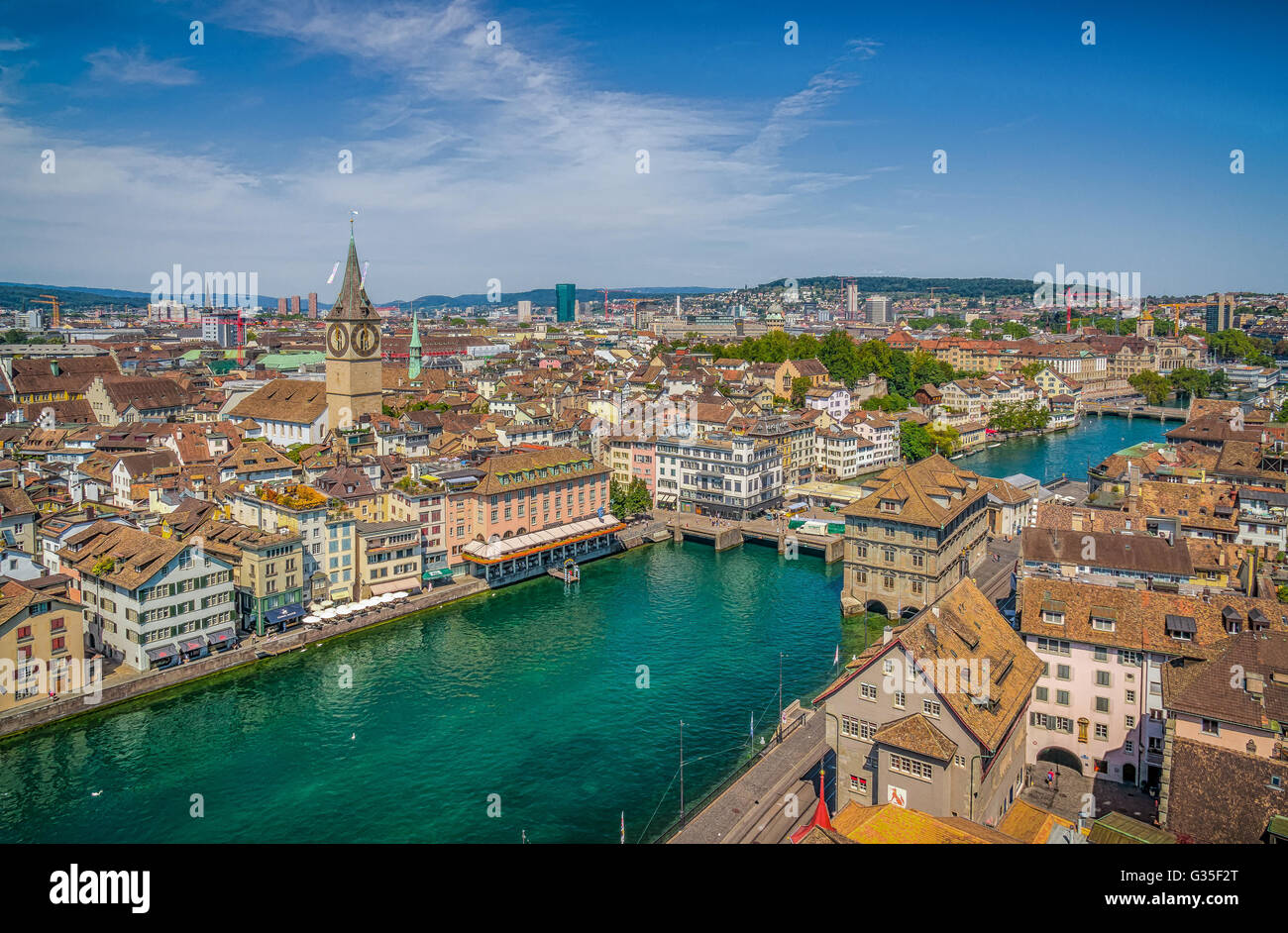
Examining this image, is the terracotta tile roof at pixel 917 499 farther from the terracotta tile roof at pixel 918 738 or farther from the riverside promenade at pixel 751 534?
the terracotta tile roof at pixel 918 738

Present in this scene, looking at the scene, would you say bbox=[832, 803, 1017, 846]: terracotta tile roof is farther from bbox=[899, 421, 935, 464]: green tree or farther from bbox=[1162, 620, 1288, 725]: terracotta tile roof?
bbox=[899, 421, 935, 464]: green tree

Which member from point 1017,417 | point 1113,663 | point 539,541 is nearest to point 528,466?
point 539,541

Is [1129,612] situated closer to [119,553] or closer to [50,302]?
[119,553]

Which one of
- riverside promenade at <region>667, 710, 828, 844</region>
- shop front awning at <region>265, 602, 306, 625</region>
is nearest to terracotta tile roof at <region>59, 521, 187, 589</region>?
shop front awning at <region>265, 602, 306, 625</region>

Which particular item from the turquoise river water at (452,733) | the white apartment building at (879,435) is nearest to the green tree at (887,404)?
the white apartment building at (879,435)

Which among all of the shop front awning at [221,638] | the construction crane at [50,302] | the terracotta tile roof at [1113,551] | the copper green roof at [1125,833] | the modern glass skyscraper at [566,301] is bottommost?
the shop front awning at [221,638]
